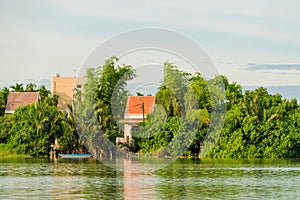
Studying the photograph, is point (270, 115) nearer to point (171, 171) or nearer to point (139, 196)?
point (171, 171)

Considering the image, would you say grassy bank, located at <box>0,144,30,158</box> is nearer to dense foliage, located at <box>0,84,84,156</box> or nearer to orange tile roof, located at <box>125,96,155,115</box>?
dense foliage, located at <box>0,84,84,156</box>

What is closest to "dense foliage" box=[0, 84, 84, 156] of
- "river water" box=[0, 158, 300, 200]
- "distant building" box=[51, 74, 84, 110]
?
"river water" box=[0, 158, 300, 200]

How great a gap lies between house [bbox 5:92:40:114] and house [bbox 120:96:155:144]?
25.4 ft

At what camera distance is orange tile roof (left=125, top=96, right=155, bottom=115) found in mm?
54775

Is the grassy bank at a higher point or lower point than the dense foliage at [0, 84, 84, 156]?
lower

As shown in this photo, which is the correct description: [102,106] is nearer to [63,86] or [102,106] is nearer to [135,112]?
[135,112]

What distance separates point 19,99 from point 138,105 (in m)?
9.68

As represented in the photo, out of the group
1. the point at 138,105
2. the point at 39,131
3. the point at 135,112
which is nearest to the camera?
the point at 39,131

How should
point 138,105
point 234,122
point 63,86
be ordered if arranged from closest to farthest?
point 234,122 < point 138,105 < point 63,86

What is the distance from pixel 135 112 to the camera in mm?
55281

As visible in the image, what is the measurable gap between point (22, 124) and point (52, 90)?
19.3m

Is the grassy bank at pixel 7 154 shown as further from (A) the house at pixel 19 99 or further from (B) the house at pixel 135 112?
(A) the house at pixel 19 99

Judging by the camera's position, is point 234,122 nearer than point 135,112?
Yes

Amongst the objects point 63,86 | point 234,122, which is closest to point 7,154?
point 234,122
